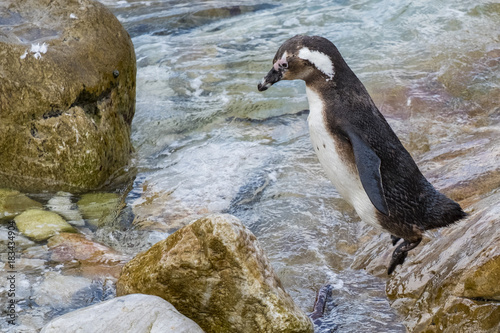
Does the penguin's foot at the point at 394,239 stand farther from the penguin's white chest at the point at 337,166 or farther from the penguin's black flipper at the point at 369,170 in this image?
the penguin's black flipper at the point at 369,170

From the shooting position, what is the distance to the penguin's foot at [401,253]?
11.3 ft

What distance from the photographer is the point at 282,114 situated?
21.6 feet

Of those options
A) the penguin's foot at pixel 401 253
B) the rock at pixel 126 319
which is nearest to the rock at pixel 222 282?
the rock at pixel 126 319

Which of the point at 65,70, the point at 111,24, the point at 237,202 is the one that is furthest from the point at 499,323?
the point at 111,24

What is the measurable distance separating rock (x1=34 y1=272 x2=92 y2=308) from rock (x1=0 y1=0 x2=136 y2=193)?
1551mm

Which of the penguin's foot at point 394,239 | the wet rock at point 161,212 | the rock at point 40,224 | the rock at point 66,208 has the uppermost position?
the rock at point 40,224

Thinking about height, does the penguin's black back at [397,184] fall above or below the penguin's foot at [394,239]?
above

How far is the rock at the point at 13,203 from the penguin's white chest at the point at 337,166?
225 cm

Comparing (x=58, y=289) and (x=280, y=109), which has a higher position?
(x=58, y=289)

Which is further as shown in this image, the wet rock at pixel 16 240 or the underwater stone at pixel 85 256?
the wet rock at pixel 16 240

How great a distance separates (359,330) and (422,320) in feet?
1.04

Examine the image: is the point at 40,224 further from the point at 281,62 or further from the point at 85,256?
the point at 281,62

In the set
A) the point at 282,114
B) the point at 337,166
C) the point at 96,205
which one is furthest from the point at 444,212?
the point at 282,114

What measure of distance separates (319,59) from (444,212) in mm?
1107
